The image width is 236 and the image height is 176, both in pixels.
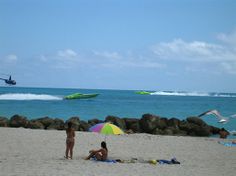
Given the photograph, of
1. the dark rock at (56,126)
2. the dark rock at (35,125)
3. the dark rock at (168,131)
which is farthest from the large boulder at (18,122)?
the dark rock at (168,131)

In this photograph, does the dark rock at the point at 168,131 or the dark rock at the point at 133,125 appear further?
the dark rock at the point at 133,125

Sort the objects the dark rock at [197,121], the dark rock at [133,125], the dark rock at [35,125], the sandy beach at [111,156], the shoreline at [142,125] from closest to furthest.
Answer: the sandy beach at [111,156] < the dark rock at [35,125] < the shoreline at [142,125] < the dark rock at [133,125] < the dark rock at [197,121]

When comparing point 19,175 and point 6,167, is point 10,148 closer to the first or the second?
point 6,167

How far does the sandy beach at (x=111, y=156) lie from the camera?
1165 centimetres

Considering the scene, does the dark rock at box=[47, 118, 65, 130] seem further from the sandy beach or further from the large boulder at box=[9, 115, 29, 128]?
the sandy beach

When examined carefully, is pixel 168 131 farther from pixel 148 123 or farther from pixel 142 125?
pixel 142 125

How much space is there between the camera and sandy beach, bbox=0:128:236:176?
11651 millimetres

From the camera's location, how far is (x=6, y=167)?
1144cm

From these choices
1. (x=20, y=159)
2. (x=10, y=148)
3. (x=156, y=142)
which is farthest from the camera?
(x=156, y=142)

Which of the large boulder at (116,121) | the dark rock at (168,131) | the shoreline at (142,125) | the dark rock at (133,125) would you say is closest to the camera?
the dark rock at (168,131)

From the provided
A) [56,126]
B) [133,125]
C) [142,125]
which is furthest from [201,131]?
[56,126]

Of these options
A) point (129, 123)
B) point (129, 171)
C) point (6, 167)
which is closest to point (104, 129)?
point (129, 171)

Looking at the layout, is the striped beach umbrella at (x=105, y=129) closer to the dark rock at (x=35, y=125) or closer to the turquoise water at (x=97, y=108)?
the dark rock at (x=35, y=125)

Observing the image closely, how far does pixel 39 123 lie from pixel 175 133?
327 inches
